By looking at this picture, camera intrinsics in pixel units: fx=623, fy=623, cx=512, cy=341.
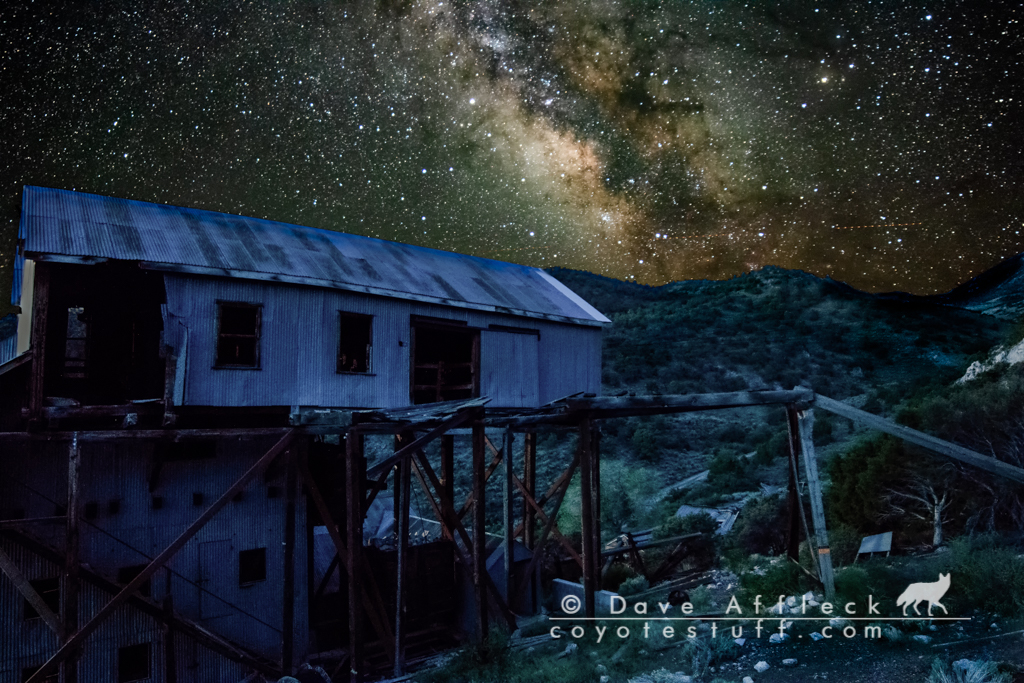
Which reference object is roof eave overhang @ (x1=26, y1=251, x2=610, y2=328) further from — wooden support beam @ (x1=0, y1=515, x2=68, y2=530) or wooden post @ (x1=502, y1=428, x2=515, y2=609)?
wooden support beam @ (x1=0, y1=515, x2=68, y2=530)

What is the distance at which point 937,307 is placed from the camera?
53344mm

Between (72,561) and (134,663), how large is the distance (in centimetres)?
343

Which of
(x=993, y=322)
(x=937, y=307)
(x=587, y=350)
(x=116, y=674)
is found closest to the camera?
(x=116, y=674)

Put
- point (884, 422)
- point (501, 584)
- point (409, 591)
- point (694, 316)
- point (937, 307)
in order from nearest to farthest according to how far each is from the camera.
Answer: point (884, 422)
point (409, 591)
point (501, 584)
point (937, 307)
point (694, 316)

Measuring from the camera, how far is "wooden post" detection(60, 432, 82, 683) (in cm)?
933

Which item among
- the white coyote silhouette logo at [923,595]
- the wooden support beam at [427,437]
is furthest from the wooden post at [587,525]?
the white coyote silhouette logo at [923,595]

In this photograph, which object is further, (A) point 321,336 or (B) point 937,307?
(B) point 937,307

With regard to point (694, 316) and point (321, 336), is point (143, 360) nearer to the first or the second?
point (321, 336)

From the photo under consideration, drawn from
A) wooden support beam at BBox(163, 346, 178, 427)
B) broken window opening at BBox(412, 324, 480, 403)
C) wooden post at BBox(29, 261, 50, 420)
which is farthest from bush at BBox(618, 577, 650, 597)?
wooden post at BBox(29, 261, 50, 420)

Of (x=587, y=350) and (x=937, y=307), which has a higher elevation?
(x=937, y=307)

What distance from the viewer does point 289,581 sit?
12320 mm

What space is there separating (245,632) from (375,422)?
17.6 ft

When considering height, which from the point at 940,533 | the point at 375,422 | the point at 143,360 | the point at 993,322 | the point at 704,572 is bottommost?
the point at 704,572

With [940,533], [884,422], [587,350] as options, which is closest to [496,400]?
[587,350]
